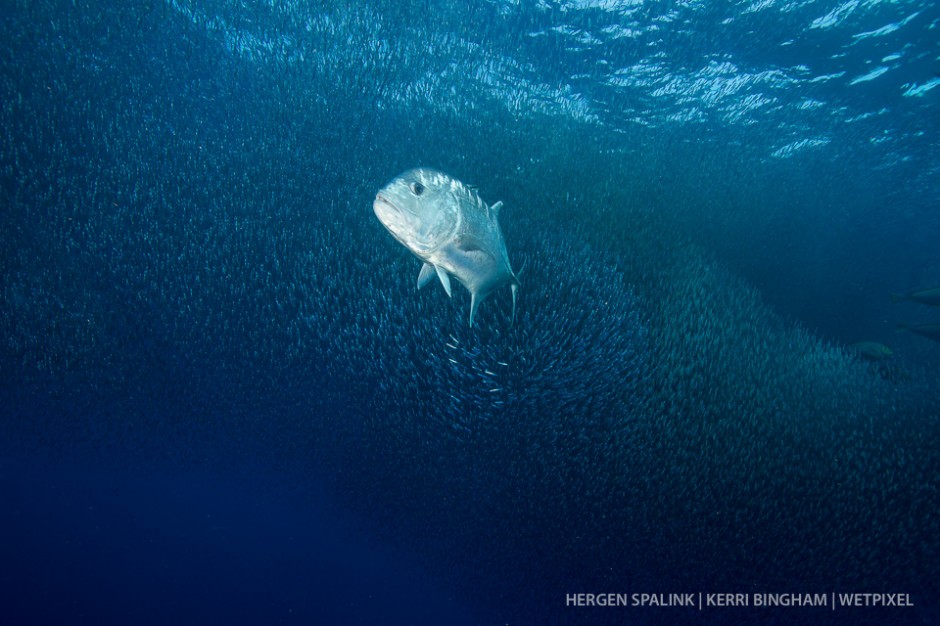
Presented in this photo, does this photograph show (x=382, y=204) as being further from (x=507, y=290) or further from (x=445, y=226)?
(x=507, y=290)

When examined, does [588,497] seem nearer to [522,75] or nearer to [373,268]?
[373,268]

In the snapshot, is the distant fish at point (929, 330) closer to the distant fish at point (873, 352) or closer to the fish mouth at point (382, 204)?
the distant fish at point (873, 352)

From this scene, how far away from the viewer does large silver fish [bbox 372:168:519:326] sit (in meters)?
3.04

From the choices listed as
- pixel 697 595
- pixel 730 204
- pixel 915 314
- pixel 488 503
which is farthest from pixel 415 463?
pixel 915 314

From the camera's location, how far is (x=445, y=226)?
3232mm

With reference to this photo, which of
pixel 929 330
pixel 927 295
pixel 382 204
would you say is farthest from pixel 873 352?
pixel 382 204

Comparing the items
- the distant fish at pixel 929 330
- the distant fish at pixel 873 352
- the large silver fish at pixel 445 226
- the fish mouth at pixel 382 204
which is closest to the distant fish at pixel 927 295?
the distant fish at pixel 929 330

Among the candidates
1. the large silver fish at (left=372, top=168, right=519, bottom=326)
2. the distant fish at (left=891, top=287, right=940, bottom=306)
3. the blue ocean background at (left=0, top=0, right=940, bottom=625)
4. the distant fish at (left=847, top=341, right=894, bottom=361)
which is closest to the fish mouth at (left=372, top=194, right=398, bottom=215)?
the large silver fish at (left=372, top=168, right=519, bottom=326)

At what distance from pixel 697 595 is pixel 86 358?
16.9 metres

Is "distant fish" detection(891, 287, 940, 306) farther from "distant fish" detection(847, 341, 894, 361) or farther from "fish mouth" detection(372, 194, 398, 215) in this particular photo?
"fish mouth" detection(372, 194, 398, 215)

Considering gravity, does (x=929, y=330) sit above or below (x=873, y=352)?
above

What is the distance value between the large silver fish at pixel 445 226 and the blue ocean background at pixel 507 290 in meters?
3.24

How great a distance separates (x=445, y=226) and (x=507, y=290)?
3.96 meters

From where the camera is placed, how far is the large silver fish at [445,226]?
3.04 m
